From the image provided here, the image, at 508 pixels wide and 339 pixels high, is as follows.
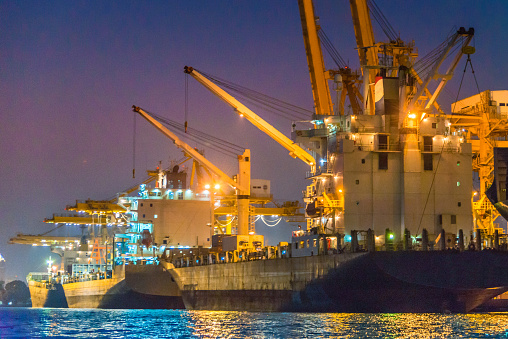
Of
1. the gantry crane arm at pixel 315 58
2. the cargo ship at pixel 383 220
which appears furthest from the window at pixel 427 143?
the gantry crane arm at pixel 315 58

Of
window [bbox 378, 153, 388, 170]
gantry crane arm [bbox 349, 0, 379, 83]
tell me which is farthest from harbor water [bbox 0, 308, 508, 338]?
gantry crane arm [bbox 349, 0, 379, 83]

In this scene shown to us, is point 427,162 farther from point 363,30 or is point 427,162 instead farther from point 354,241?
point 363,30

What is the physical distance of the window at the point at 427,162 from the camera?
1737 inches

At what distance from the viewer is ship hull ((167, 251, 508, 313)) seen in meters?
36.6

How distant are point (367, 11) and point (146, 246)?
3007 cm

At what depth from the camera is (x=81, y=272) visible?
82.0 meters

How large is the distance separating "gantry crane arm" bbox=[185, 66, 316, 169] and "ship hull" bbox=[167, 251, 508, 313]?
12209mm

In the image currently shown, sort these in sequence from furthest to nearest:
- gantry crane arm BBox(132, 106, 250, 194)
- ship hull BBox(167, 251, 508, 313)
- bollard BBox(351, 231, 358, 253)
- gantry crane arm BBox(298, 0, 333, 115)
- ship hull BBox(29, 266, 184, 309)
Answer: gantry crane arm BBox(132, 106, 250, 194), ship hull BBox(29, 266, 184, 309), gantry crane arm BBox(298, 0, 333, 115), bollard BBox(351, 231, 358, 253), ship hull BBox(167, 251, 508, 313)

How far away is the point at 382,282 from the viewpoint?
1513 inches

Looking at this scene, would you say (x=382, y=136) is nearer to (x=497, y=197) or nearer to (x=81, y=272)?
(x=497, y=197)

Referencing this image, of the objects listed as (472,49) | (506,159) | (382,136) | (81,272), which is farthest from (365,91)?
(81,272)

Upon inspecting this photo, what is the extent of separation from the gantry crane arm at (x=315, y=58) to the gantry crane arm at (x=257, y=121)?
3426 mm

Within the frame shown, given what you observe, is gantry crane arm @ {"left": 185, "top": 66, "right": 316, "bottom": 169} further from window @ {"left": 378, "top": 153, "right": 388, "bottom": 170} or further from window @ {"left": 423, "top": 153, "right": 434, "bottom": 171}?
window @ {"left": 423, "top": 153, "right": 434, "bottom": 171}

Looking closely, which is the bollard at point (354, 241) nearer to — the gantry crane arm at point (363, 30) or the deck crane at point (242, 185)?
the gantry crane arm at point (363, 30)
